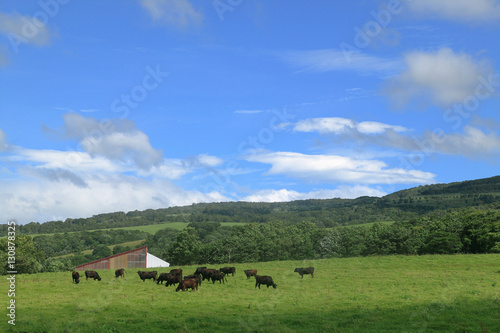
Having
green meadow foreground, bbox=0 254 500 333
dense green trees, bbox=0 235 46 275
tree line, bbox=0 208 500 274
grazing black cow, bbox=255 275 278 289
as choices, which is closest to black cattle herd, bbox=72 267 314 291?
grazing black cow, bbox=255 275 278 289

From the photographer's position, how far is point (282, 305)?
22469 millimetres

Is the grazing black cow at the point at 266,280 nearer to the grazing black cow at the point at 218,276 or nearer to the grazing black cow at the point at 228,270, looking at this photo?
the grazing black cow at the point at 218,276

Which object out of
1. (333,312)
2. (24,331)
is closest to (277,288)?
(333,312)

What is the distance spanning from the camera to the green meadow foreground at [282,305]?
17297 mm

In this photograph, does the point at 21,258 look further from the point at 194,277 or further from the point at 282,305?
the point at 282,305

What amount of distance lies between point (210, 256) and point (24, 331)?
2750 inches

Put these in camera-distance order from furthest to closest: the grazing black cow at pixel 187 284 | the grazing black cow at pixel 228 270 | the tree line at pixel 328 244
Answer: the tree line at pixel 328 244, the grazing black cow at pixel 228 270, the grazing black cow at pixel 187 284

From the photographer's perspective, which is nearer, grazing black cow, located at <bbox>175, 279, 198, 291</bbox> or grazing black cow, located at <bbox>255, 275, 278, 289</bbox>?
grazing black cow, located at <bbox>175, 279, 198, 291</bbox>

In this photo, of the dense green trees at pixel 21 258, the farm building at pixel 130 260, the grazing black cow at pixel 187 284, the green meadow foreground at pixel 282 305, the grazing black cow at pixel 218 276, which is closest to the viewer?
the green meadow foreground at pixel 282 305

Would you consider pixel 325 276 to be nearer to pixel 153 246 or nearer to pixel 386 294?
pixel 386 294

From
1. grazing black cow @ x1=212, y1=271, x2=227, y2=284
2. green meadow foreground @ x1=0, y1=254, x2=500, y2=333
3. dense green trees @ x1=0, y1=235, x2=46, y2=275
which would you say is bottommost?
green meadow foreground @ x1=0, y1=254, x2=500, y2=333

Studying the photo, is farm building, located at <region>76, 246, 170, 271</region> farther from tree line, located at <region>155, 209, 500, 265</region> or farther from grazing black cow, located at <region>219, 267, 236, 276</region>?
grazing black cow, located at <region>219, 267, 236, 276</region>

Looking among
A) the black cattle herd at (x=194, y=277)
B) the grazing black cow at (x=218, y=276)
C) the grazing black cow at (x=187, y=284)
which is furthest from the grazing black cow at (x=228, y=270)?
the grazing black cow at (x=187, y=284)

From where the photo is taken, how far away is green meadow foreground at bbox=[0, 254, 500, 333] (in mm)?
17297
